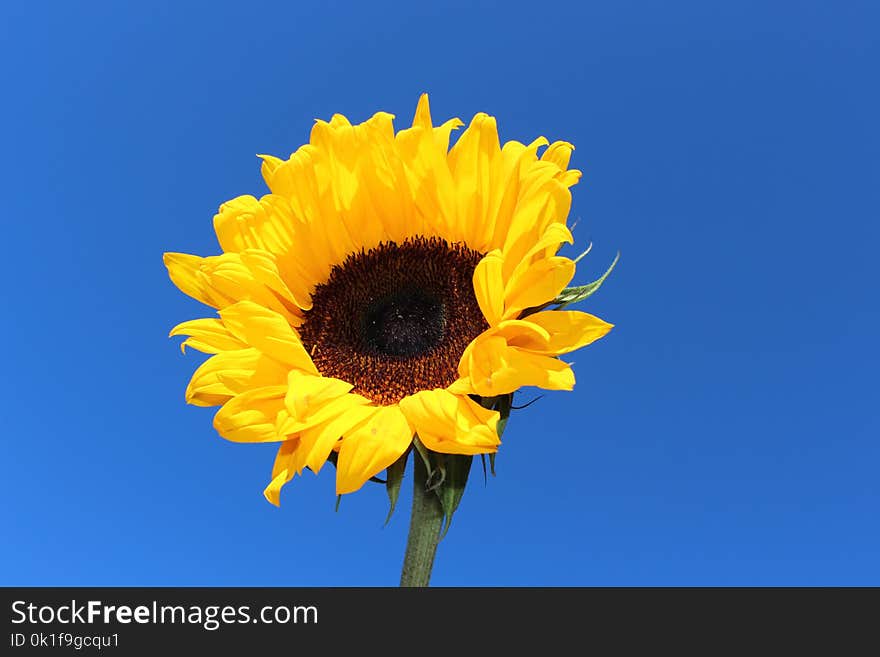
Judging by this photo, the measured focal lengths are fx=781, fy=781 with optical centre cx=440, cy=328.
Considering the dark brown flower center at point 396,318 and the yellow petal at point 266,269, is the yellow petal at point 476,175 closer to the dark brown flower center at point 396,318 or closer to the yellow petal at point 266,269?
the dark brown flower center at point 396,318

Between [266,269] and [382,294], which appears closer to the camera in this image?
[266,269]

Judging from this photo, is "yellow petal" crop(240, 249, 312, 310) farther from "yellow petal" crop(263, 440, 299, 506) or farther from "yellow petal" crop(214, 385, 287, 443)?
"yellow petal" crop(263, 440, 299, 506)

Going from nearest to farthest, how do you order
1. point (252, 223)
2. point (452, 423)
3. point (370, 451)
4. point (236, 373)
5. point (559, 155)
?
point (452, 423) < point (370, 451) < point (236, 373) < point (559, 155) < point (252, 223)

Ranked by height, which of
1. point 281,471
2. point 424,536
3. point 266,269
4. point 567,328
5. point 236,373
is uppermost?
point 266,269

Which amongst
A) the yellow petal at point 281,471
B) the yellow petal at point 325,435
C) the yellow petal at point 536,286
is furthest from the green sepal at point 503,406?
the yellow petal at point 281,471

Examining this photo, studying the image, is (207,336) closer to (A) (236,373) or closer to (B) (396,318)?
(A) (236,373)

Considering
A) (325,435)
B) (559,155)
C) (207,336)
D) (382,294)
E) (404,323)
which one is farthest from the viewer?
(382,294)

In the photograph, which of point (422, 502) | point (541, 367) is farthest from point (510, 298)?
point (422, 502)

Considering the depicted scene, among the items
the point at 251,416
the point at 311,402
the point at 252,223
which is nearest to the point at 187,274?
the point at 252,223
